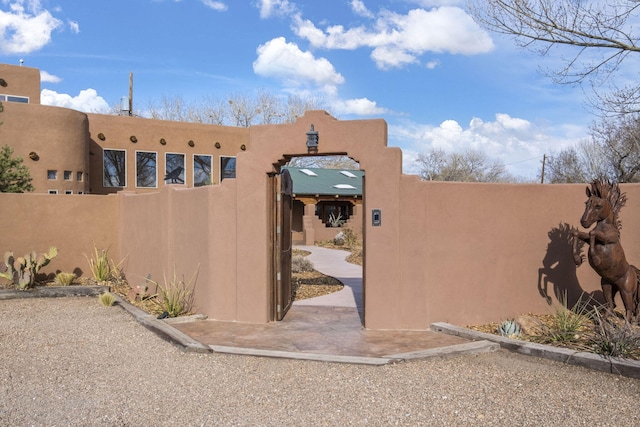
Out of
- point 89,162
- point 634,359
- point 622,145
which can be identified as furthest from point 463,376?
point 622,145

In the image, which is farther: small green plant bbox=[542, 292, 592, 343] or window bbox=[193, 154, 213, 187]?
window bbox=[193, 154, 213, 187]

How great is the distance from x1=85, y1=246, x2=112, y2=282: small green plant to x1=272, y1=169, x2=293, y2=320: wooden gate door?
557 cm

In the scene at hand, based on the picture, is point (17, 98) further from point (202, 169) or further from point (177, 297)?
point (177, 297)

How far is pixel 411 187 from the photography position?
8.05 m

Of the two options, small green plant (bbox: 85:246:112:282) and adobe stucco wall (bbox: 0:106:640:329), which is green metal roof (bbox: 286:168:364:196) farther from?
adobe stucco wall (bbox: 0:106:640:329)

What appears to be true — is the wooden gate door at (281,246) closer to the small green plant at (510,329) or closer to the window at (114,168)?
the small green plant at (510,329)

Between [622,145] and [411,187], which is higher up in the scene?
[622,145]

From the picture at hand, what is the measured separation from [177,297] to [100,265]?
15.4 ft

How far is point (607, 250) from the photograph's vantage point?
23.0ft

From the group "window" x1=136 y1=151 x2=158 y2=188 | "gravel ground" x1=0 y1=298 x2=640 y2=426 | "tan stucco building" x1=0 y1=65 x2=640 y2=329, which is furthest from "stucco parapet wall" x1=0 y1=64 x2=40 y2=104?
"gravel ground" x1=0 y1=298 x2=640 y2=426

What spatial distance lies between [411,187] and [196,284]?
→ 415cm

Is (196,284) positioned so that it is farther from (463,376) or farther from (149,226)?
(463,376)

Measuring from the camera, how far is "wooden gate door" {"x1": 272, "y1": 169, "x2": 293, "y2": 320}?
890 cm

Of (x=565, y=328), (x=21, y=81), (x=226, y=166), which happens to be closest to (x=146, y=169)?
(x=226, y=166)
